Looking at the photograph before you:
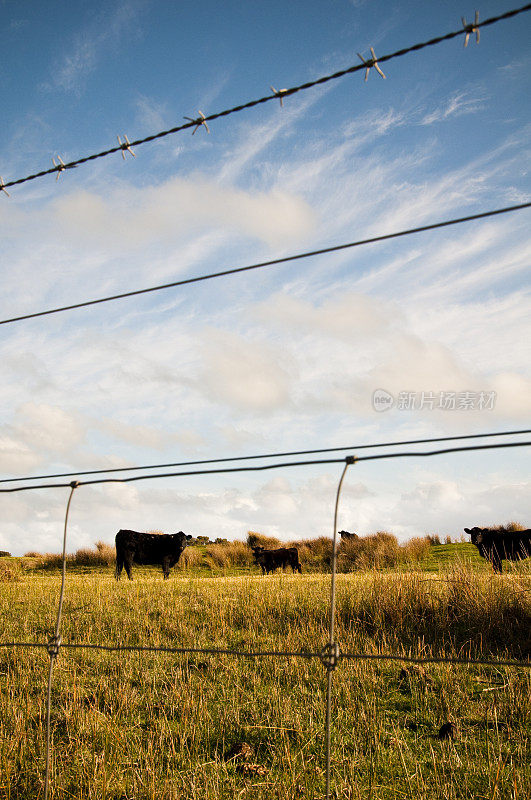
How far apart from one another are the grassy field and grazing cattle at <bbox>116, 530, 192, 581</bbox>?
1012 centimetres

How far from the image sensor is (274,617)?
7117 millimetres

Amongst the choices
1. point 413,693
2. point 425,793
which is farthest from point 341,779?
point 413,693

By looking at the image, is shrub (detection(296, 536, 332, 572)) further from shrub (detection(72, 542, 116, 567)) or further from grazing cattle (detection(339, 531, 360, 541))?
shrub (detection(72, 542, 116, 567))

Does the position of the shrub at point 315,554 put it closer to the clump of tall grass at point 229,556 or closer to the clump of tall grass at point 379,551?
the clump of tall grass at point 379,551

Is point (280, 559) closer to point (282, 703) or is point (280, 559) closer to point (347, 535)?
point (347, 535)

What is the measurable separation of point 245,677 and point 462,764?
2.07 meters

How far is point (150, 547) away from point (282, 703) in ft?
46.8

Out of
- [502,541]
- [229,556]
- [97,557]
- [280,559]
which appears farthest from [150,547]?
[502,541]

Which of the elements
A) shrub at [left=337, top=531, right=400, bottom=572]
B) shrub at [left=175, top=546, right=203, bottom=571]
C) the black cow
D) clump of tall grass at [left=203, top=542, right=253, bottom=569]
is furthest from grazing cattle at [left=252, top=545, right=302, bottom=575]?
the black cow

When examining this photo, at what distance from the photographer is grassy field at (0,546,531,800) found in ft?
10.9

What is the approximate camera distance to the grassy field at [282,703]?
3.32 m

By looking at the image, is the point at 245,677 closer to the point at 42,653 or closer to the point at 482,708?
the point at 482,708

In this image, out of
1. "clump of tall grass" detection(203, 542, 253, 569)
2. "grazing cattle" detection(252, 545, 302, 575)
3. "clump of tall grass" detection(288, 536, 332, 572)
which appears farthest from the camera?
"clump of tall grass" detection(203, 542, 253, 569)

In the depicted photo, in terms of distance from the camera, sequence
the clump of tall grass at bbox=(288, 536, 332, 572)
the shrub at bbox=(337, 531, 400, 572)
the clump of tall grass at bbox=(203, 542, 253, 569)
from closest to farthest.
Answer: the shrub at bbox=(337, 531, 400, 572)
the clump of tall grass at bbox=(288, 536, 332, 572)
the clump of tall grass at bbox=(203, 542, 253, 569)
